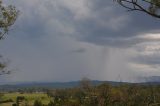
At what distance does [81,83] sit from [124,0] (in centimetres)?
11259

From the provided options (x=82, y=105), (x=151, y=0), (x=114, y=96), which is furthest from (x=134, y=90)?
(x=151, y=0)

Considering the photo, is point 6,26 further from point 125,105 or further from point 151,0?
point 125,105

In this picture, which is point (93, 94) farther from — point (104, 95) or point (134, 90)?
point (134, 90)

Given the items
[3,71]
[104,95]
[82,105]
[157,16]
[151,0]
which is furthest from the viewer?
[104,95]

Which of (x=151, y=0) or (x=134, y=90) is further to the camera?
(x=134, y=90)

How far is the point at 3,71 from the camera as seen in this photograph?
105ft

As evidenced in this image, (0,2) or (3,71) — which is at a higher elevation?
(0,2)

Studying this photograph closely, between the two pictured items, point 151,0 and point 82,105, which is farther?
point 82,105

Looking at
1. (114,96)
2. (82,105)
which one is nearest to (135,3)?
(82,105)

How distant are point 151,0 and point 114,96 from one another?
117 meters

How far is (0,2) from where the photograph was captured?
32.9m

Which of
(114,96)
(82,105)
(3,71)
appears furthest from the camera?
(114,96)

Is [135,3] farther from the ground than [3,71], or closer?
farther from the ground

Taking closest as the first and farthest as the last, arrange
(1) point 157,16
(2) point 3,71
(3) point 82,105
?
(1) point 157,16 < (2) point 3,71 < (3) point 82,105
